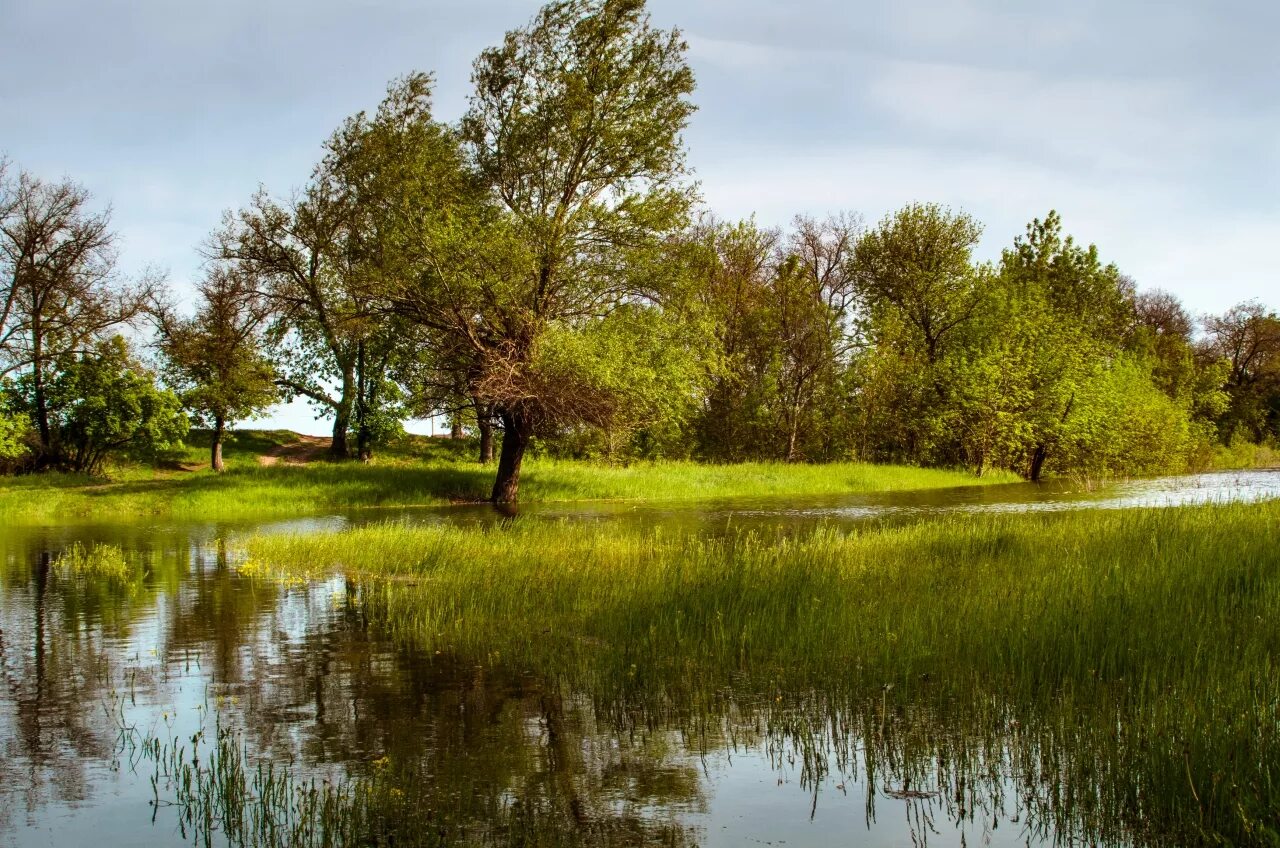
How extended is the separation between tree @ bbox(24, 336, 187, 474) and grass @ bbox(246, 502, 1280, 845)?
30427 millimetres

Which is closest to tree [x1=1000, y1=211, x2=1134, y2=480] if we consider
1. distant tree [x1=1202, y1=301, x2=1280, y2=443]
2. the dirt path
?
distant tree [x1=1202, y1=301, x2=1280, y2=443]

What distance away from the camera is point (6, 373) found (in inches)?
1660

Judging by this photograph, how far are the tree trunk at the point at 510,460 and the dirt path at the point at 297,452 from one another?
757 inches

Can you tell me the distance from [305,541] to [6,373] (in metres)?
29.4

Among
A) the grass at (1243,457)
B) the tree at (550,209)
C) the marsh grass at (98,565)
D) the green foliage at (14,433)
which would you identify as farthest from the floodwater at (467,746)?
the grass at (1243,457)

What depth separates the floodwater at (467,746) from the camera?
20.0 feet

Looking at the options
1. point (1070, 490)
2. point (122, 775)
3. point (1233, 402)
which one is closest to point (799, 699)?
point (122, 775)

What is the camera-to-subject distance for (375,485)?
35562mm

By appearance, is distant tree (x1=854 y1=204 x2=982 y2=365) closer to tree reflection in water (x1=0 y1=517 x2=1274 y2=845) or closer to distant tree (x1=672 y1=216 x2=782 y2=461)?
distant tree (x1=672 y1=216 x2=782 y2=461)

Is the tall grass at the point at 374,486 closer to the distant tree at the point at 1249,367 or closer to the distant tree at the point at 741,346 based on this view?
the distant tree at the point at 741,346

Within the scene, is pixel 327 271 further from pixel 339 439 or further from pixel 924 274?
pixel 924 274

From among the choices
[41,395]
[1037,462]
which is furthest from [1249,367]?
[41,395]

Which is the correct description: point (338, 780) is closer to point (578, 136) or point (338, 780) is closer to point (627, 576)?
point (627, 576)

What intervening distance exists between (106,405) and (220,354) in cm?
→ 586
